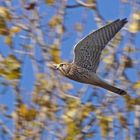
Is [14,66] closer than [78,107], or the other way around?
[14,66]

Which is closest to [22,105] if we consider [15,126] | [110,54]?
[15,126]

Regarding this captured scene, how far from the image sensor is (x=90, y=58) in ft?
9.56

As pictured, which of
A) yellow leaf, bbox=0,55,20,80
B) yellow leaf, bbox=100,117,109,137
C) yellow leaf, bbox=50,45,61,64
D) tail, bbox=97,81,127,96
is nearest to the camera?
tail, bbox=97,81,127,96

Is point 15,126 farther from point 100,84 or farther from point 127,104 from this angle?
point 100,84

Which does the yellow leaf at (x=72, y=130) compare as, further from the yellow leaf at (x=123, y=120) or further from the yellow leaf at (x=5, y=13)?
the yellow leaf at (x=5, y=13)

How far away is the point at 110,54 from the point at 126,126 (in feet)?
1.75

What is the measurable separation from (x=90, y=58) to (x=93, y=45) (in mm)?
99

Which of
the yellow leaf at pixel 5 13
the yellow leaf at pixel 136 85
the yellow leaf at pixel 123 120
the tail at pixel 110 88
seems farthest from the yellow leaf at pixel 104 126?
the tail at pixel 110 88

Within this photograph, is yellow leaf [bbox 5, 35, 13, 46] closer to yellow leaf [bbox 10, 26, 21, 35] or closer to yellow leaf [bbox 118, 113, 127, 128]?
yellow leaf [bbox 10, 26, 21, 35]

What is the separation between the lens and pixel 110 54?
4098 mm

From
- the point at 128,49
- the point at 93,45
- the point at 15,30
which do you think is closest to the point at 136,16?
the point at 128,49

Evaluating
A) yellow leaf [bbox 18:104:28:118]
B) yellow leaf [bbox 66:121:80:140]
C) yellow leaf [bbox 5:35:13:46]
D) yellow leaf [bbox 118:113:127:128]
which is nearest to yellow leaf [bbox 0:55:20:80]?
yellow leaf [bbox 5:35:13:46]

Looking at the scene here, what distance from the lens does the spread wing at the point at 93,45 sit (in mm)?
2695

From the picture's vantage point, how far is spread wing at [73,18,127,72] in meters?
2.70
